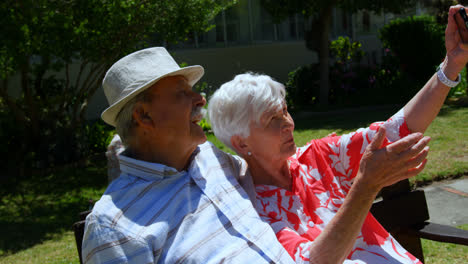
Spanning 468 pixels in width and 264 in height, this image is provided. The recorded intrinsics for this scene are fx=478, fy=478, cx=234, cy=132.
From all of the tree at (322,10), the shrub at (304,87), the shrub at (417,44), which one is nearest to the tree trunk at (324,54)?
the tree at (322,10)

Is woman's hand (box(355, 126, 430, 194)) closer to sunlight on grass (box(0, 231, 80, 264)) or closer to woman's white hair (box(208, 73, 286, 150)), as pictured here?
woman's white hair (box(208, 73, 286, 150))

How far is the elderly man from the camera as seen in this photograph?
179cm

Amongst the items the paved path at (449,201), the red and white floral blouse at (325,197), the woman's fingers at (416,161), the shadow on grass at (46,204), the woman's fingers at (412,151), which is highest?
the woman's fingers at (412,151)

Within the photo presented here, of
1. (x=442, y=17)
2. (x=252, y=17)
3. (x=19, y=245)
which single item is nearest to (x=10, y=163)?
(x=19, y=245)

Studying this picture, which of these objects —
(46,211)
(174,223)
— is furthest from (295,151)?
(46,211)

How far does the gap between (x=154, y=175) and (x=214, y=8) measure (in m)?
7.63

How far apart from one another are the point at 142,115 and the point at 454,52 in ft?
4.93

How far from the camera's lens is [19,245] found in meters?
5.57

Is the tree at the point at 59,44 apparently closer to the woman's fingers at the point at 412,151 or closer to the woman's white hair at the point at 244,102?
the woman's white hair at the point at 244,102

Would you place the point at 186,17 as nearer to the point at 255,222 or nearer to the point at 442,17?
the point at 255,222

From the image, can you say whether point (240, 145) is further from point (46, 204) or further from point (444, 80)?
point (46, 204)

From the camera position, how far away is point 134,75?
2.06m

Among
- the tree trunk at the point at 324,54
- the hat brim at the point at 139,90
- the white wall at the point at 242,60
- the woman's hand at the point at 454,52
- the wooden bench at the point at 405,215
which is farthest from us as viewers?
the white wall at the point at 242,60

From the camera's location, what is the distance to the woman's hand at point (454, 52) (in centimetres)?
227
